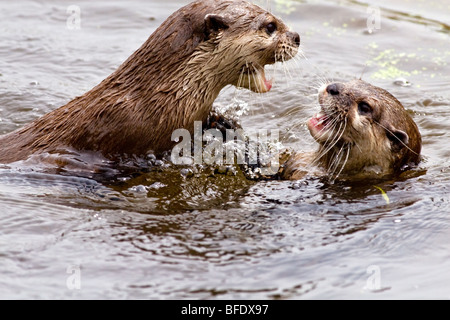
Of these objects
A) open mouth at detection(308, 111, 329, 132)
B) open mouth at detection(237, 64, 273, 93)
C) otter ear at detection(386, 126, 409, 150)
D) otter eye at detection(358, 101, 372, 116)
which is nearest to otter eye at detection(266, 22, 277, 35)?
open mouth at detection(237, 64, 273, 93)

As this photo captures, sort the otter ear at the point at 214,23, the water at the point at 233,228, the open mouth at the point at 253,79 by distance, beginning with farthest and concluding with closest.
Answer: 1. the open mouth at the point at 253,79
2. the otter ear at the point at 214,23
3. the water at the point at 233,228

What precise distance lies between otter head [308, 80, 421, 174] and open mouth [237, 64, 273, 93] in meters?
0.40

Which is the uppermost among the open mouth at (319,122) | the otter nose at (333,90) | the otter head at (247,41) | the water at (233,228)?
the otter head at (247,41)

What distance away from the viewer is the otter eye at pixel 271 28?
4.99 metres

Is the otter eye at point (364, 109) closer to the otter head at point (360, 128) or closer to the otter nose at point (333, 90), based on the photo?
the otter head at point (360, 128)

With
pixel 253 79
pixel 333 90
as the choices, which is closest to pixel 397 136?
pixel 333 90

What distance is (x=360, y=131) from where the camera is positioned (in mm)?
4926

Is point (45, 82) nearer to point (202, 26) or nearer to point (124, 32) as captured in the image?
point (124, 32)

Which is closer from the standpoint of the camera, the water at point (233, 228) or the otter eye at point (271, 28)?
the water at point (233, 228)

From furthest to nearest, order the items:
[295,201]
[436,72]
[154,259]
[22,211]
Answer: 1. [436,72]
2. [295,201]
3. [22,211]
4. [154,259]

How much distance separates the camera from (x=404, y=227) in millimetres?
4395

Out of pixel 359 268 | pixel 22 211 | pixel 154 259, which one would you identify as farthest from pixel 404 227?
pixel 22 211

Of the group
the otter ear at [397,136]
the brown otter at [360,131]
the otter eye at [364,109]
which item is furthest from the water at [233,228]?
the otter eye at [364,109]

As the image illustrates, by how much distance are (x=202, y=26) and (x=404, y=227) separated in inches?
71.8
